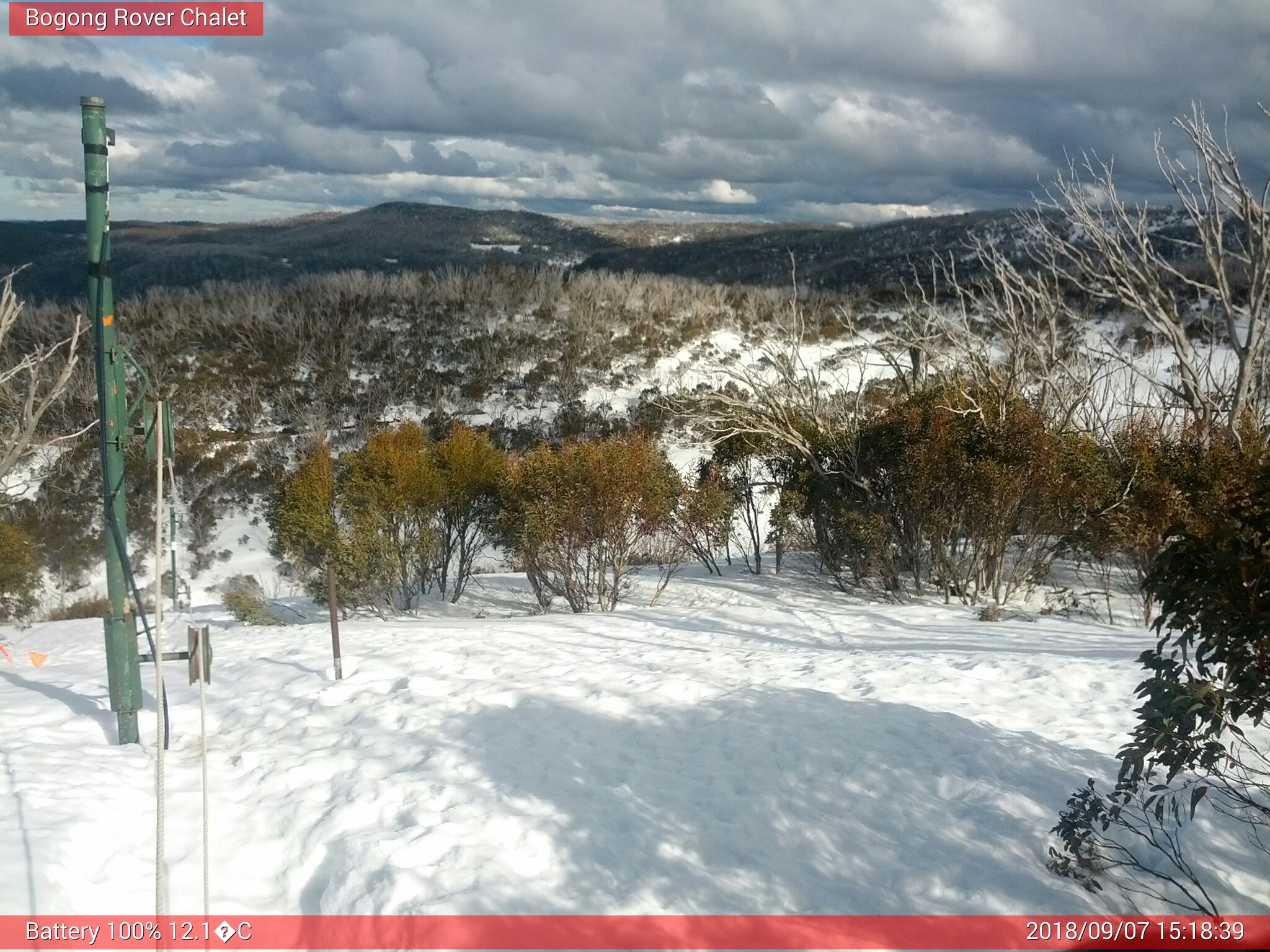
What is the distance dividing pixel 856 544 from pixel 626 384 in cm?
1819

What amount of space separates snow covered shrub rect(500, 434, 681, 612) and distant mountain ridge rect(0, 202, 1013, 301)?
35302 millimetres

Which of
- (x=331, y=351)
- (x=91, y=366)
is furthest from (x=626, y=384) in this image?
(x=91, y=366)

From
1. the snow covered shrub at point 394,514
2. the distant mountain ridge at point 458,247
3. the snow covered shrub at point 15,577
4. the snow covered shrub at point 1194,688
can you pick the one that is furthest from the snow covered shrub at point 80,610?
the distant mountain ridge at point 458,247

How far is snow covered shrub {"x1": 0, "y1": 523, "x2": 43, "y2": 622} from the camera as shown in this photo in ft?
51.8

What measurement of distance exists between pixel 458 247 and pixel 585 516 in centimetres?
7421

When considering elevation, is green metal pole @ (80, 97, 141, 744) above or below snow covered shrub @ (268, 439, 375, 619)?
above

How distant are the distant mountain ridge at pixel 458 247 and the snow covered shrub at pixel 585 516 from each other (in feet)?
116

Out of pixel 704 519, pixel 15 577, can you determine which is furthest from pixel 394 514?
pixel 15 577

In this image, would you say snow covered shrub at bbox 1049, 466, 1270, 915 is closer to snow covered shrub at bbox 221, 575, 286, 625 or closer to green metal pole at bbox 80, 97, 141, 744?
green metal pole at bbox 80, 97, 141, 744

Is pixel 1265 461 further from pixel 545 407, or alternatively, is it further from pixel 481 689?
pixel 545 407

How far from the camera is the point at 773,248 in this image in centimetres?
7406

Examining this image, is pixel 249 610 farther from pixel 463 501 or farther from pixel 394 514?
pixel 463 501

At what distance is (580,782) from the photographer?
5.29 m

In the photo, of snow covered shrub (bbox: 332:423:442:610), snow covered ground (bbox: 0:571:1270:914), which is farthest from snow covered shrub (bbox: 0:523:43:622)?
snow covered ground (bbox: 0:571:1270:914)
